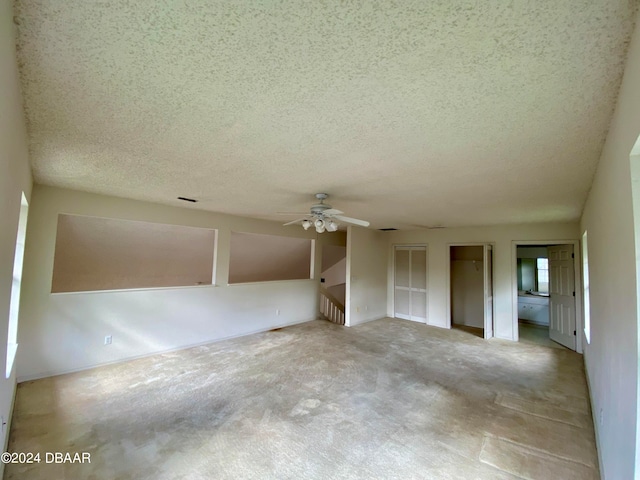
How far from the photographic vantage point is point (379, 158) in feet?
6.77

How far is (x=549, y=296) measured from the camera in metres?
5.41

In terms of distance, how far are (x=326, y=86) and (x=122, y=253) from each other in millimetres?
5575

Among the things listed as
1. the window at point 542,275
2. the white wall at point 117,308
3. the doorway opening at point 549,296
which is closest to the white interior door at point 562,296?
the doorway opening at point 549,296

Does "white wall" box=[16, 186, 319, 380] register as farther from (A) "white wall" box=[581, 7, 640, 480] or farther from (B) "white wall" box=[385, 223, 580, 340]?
(A) "white wall" box=[581, 7, 640, 480]

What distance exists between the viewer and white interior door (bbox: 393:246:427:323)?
6.59 m

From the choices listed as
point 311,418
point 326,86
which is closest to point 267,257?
point 311,418

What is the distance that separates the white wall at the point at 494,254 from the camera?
16.7 ft

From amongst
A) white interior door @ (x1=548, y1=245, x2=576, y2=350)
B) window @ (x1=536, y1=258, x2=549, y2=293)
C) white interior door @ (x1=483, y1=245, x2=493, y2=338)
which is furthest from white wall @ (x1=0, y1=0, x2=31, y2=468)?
window @ (x1=536, y1=258, x2=549, y2=293)

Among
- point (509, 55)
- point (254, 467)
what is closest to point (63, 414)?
point (254, 467)

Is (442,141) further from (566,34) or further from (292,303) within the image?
(292,303)

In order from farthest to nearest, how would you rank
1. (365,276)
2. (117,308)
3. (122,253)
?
1. (365,276)
2. (122,253)
3. (117,308)

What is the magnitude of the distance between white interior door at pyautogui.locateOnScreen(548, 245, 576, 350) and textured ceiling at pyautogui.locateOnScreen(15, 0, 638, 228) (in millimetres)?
3262

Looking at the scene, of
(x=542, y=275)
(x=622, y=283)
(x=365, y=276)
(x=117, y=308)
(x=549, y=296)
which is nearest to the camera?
(x=622, y=283)

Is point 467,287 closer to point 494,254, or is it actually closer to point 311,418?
point 494,254
